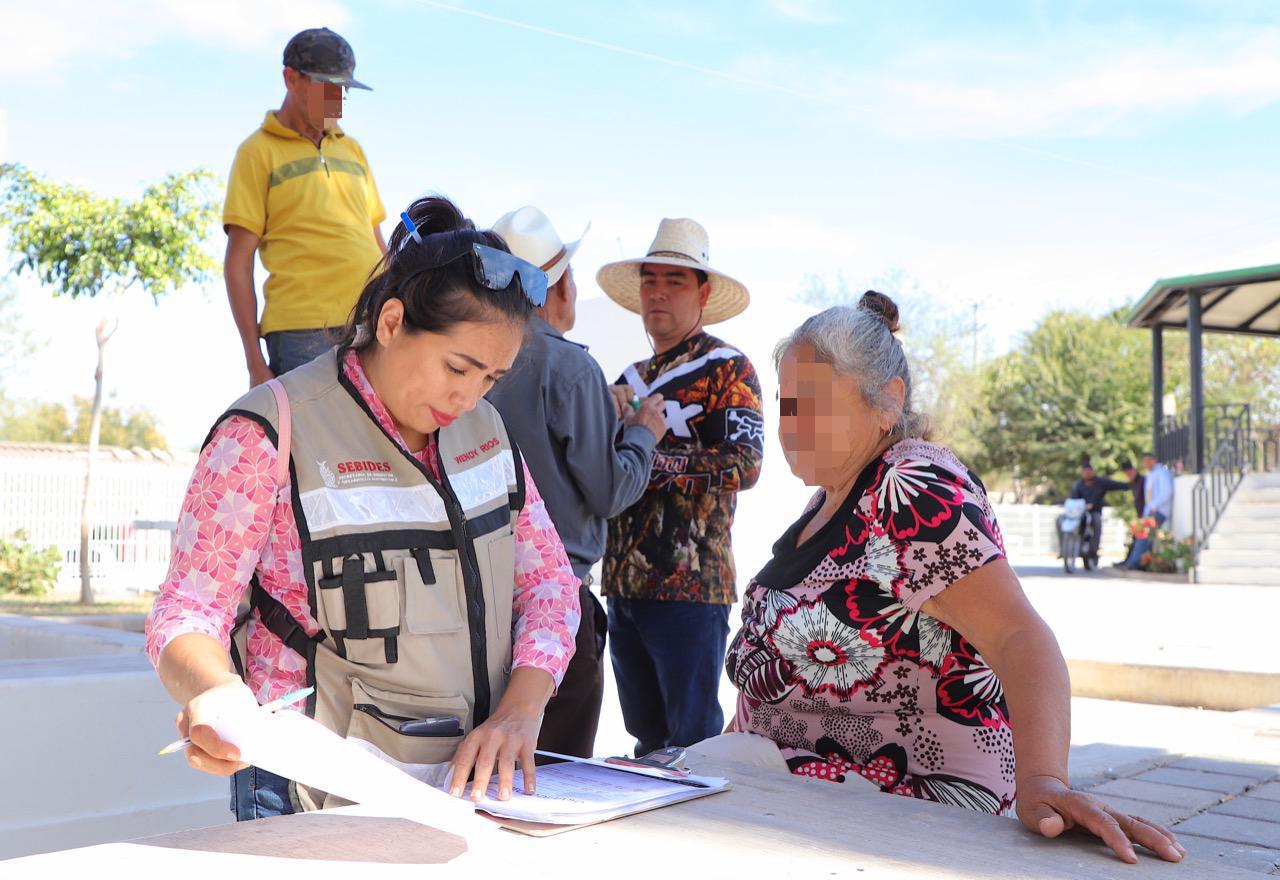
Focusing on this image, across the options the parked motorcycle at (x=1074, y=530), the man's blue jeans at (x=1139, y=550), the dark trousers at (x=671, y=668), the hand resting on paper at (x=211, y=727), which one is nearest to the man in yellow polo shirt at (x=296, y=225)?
the dark trousers at (x=671, y=668)

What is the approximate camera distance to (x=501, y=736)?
5.56 ft

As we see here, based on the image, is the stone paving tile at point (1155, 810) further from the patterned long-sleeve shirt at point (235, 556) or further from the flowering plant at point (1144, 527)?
the flowering plant at point (1144, 527)

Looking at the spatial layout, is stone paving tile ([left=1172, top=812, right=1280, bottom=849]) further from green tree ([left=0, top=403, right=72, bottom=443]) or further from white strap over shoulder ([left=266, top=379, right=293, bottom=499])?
green tree ([left=0, top=403, right=72, bottom=443])

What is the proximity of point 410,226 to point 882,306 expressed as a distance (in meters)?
1.11

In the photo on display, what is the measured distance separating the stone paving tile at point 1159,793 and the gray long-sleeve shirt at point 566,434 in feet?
5.60

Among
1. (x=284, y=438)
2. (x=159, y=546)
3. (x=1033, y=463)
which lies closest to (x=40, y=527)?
(x=159, y=546)

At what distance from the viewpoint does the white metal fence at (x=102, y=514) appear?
1636 centimetres

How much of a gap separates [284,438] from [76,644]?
3442 mm

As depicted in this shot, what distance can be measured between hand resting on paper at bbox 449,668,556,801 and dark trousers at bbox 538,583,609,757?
2.97 feet

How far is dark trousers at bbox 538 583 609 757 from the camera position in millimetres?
2756

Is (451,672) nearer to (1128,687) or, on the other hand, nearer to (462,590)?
(462,590)

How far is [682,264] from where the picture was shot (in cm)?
387

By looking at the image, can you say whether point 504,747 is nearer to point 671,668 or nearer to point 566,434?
point 566,434

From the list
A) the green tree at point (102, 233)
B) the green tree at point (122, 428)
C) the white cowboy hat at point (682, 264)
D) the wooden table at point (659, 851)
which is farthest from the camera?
the green tree at point (122, 428)
